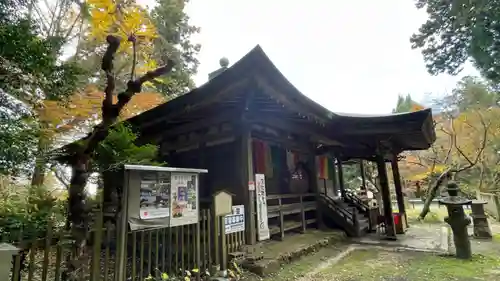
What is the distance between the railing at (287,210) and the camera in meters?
6.41

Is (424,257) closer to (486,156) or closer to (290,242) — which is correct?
(290,242)

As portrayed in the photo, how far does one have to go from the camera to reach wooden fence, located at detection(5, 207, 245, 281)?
2.61 metres

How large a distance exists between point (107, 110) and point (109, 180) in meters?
2.76

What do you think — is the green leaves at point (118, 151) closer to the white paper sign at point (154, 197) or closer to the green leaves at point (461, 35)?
the white paper sign at point (154, 197)

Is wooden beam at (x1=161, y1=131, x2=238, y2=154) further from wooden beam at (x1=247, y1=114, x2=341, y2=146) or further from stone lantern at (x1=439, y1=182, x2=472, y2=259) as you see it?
stone lantern at (x1=439, y1=182, x2=472, y2=259)

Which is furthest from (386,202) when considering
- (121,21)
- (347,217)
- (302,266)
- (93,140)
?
(121,21)

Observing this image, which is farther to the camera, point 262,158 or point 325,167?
point 325,167

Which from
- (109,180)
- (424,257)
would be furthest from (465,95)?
(109,180)

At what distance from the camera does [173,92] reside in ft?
48.2

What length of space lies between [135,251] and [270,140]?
14.8ft

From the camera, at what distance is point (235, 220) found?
16.4ft

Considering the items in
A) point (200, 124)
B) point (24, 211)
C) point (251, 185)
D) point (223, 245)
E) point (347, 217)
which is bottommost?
point (347, 217)

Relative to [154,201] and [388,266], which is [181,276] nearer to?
[154,201]

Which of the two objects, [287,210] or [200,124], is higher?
[200,124]
